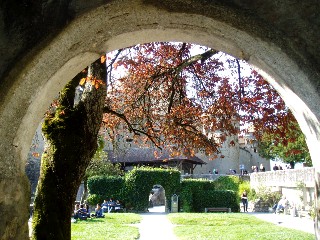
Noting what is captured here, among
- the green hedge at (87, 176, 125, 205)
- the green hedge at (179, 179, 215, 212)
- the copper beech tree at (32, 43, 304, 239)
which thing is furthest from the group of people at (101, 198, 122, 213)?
the copper beech tree at (32, 43, 304, 239)

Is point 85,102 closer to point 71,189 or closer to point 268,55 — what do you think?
point 71,189

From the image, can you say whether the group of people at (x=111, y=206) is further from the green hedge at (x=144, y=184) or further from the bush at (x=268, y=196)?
the bush at (x=268, y=196)

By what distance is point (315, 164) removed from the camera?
2.46 meters

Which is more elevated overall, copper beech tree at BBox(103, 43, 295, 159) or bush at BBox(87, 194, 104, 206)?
copper beech tree at BBox(103, 43, 295, 159)

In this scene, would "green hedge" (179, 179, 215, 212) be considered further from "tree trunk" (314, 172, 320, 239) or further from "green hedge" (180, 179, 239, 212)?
"tree trunk" (314, 172, 320, 239)

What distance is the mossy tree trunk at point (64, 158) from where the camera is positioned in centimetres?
545

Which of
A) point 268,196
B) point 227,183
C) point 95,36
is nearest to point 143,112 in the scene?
point 95,36

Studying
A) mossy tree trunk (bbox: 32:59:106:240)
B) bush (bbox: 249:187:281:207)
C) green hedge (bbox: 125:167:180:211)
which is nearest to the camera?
mossy tree trunk (bbox: 32:59:106:240)

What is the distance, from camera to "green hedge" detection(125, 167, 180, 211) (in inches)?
1112

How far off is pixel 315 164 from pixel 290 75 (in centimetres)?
61

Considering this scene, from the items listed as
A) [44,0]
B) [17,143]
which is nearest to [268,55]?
[44,0]

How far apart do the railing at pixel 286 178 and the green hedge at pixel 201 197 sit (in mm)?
3435

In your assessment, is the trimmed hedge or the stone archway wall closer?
the stone archway wall

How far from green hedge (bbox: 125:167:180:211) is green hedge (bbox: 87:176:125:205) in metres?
0.55
